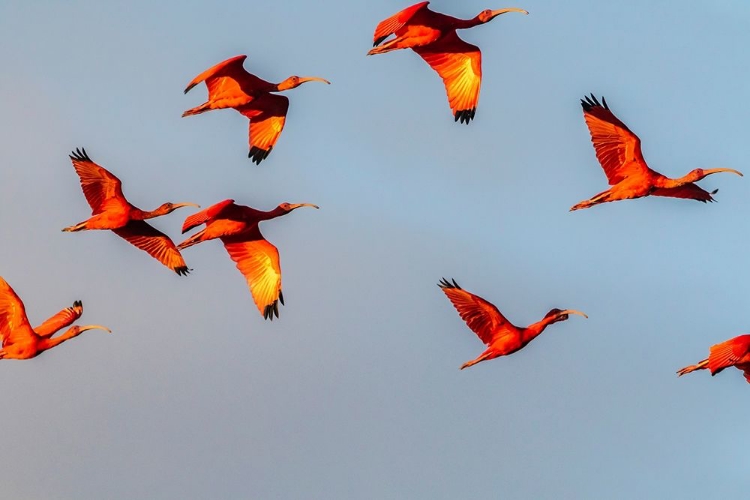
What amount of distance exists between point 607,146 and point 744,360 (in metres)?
6.50

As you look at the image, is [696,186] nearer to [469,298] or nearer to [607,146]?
[607,146]

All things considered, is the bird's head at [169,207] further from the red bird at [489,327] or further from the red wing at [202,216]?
the red bird at [489,327]

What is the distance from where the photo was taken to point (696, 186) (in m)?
42.2

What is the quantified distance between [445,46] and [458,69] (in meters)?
0.98

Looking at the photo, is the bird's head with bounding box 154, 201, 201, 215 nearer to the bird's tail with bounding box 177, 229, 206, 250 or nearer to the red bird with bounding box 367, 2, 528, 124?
the bird's tail with bounding box 177, 229, 206, 250

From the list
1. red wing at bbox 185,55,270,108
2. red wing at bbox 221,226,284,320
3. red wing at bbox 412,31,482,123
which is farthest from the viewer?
red wing at bbox 221,226,284,320

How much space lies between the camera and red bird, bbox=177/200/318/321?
1657 inches

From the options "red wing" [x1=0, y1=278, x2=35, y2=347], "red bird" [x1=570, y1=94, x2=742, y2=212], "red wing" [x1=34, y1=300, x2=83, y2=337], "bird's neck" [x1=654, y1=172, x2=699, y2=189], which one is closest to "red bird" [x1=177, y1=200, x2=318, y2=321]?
"red wing" [x1=34, y1=300, x2=83, y2=337]

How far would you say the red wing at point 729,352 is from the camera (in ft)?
127

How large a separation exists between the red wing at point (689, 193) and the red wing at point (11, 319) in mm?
16802

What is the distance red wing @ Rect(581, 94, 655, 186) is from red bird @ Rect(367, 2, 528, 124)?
3443mm

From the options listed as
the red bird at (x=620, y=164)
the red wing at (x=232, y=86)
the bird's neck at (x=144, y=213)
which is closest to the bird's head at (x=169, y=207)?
the bird's neck at (x=144, y=213)

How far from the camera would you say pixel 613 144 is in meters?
40.6

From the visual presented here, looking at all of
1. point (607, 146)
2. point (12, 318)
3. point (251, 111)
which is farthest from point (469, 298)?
point (12, 318)
